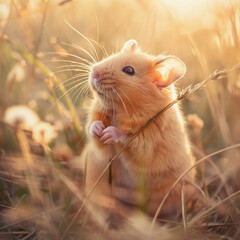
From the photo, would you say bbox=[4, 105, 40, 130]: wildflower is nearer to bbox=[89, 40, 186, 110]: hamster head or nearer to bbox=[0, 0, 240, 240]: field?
bbox=[0, 0, 240, 240]: field

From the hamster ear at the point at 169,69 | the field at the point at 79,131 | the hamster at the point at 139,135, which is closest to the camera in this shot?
the field at the point at 79,131

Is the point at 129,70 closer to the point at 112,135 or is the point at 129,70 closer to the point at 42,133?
the point at 112,135

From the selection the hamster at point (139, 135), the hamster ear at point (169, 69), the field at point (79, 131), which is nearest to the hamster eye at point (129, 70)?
the hamster at point (139, 135)

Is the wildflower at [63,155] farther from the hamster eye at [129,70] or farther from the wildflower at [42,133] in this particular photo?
the hamster eye at [129,70]

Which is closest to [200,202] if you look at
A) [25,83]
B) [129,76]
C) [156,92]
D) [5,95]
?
[156,92]

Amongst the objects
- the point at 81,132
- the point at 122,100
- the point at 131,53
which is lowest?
the point at 81,132

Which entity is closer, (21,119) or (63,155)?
(21,119)

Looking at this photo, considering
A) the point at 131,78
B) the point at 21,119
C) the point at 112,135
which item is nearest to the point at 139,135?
the point at 112,135

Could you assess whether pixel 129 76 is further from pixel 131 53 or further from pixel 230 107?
pixel 230 107
